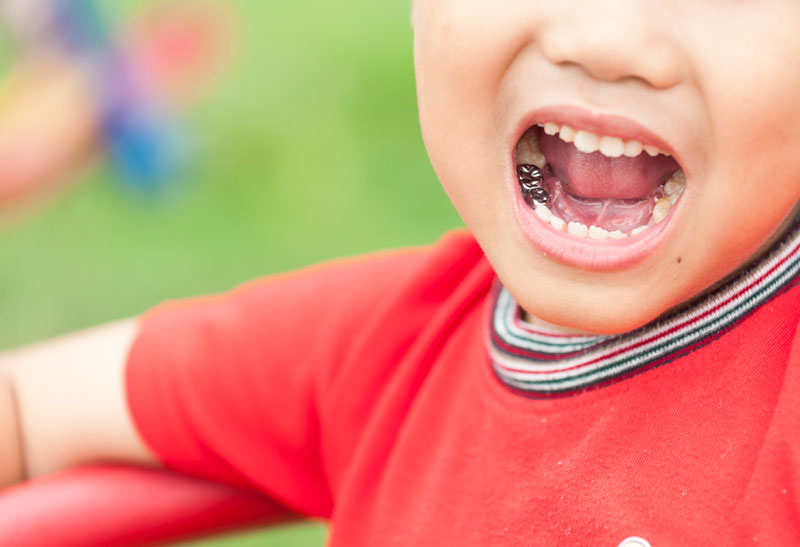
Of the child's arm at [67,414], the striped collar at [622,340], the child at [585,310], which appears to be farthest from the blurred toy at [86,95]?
the striped collar at [622,340]

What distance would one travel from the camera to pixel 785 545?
1.90 feet

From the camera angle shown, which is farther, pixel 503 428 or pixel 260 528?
pixel 260 528

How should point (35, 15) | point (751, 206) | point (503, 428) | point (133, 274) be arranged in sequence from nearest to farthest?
point (751, 206) → point (503, 428) → point (133, 274) → point (35, 15)

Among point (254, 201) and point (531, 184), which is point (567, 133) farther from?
point (254, 201)

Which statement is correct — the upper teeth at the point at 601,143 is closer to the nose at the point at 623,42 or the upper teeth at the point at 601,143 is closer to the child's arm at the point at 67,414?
the nose at the point at 623,42

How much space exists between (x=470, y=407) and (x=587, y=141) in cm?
21

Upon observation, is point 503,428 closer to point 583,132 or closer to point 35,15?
point 583,132

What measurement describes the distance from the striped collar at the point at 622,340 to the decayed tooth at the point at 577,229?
8 centimetres

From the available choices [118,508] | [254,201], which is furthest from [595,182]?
[254,201]

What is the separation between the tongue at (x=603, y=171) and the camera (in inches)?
24.0

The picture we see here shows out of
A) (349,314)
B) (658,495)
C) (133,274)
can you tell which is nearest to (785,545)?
(658,495)

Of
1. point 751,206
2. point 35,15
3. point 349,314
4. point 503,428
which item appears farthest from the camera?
point 35,15

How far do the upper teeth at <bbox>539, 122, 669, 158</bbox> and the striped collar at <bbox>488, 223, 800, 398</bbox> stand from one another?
0.30ft

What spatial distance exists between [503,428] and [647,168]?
185 mm
